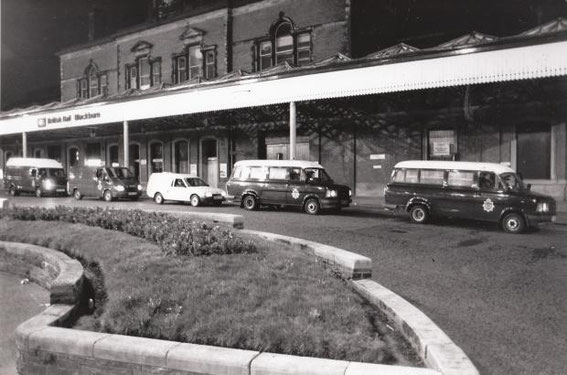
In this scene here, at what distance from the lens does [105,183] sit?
23094mm

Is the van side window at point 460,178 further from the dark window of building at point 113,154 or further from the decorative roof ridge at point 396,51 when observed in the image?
the dark window of building at point 113,154

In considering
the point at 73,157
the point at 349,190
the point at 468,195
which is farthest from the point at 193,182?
the point at 73,157

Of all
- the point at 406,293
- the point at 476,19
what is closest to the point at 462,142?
the point at 476,19

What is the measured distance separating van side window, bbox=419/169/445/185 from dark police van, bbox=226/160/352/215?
312cm

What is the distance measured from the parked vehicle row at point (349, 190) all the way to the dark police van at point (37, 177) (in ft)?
8.74

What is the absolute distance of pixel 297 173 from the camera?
16719mm

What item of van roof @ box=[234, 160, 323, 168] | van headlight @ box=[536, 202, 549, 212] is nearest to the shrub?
van roof @ box=[234, 160, 323, 168]

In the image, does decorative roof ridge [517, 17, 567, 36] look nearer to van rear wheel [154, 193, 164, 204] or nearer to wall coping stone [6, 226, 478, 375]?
wall coping stone [6, 226, 478, 375]

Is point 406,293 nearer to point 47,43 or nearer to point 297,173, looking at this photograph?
point 297,173

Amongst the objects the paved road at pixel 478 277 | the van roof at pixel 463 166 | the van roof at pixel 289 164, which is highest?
the van roof at pixel 289 164

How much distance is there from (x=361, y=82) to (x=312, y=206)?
477 cm

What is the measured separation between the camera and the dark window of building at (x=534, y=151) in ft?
61.1

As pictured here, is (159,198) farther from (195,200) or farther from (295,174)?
(295,174)

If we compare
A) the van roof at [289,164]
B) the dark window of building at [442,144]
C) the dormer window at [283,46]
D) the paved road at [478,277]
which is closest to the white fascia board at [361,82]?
the van roof at [289,164]
